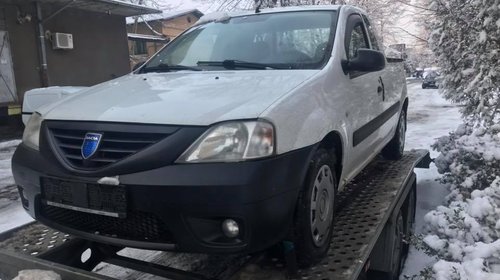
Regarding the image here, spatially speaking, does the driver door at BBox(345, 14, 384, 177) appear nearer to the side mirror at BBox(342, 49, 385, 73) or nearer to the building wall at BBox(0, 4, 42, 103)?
the side mirror at BBox(342, 49, 385, 73)

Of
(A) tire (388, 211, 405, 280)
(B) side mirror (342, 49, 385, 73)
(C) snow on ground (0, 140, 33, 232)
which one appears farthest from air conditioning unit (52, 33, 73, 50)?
(B) side mirror (342, 49, 385, 73)

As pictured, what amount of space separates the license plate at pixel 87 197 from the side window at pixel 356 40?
1.97m

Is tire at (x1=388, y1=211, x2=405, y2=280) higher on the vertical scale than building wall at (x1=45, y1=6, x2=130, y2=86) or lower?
lower

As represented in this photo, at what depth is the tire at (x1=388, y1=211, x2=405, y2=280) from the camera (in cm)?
355

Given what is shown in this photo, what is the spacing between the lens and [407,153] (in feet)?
18.0

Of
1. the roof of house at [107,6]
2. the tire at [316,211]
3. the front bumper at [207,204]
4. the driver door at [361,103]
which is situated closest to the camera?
the front bumper at [207,204]

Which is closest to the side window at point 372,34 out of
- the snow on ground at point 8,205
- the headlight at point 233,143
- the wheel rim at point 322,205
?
the wheel rim at point 322,205

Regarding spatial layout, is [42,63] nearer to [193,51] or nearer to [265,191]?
[193,51]

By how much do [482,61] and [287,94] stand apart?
381cm

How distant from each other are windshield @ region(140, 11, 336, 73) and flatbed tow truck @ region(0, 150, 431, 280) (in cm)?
108

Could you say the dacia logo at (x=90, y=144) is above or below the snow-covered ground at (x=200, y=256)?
above

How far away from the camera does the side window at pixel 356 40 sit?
3.43m

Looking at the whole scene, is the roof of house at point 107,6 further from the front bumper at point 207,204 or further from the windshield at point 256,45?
the front bumper at point 207,204

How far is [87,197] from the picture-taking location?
219 centimetres
